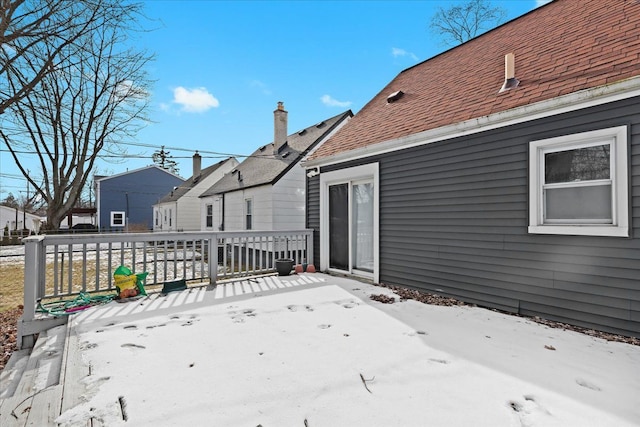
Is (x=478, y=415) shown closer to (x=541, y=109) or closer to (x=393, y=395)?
(x=393, y=395)

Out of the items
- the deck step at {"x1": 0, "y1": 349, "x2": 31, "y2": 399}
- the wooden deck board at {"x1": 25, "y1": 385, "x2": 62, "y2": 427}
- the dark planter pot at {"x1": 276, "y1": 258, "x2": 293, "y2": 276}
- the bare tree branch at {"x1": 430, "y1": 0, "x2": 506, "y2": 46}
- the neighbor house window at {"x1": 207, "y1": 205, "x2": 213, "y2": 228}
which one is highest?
the bare tree branch at {"x1": 430, "y1": 0, "x2": 506, "y2": 46}

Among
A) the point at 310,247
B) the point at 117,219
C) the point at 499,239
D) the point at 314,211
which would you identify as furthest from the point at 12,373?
the point at 117,219

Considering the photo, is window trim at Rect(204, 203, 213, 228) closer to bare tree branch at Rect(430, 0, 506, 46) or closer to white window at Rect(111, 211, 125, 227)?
white window at Rect(111, 211, 125, 227)

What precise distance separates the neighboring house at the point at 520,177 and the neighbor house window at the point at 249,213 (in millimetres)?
6496

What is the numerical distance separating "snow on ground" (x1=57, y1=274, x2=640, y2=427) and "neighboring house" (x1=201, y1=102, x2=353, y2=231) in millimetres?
7276

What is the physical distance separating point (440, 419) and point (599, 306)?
278 centimetres

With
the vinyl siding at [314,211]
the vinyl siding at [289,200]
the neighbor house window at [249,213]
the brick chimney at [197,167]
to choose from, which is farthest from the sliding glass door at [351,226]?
the brick chimney at [197,167]

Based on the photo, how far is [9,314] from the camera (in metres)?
5.18

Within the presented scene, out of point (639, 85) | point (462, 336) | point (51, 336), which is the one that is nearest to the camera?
point (639, 85)

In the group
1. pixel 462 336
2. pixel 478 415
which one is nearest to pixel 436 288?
pixel 462 336

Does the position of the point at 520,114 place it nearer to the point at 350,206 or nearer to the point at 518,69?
the point at 518,69

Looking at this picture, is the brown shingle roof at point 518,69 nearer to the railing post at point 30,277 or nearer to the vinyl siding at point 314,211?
the vinyl siding at point 314,211

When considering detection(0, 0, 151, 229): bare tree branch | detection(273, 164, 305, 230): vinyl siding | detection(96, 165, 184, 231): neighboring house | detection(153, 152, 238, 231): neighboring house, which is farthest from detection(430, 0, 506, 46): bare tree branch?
detection(96, 165, 184, 231): neighboring house

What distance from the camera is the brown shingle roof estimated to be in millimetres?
3736
